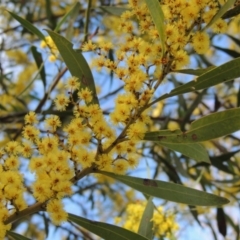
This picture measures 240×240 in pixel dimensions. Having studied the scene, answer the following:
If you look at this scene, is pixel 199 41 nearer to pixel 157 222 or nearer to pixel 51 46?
pixel 51 46

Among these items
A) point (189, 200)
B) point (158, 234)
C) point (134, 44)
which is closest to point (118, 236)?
point (189, 200)

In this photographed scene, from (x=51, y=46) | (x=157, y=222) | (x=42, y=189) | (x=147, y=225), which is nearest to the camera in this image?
(x=42, y=189)

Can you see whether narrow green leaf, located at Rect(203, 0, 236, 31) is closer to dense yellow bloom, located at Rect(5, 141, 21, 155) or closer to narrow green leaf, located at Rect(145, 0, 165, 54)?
narrow green leaf, located at Rect(145, 0, 165, 54)

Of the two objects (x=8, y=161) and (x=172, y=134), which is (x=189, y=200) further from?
(x=8, y=161)

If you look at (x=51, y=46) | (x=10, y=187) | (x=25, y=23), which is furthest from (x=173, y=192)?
(x=51, y=46)

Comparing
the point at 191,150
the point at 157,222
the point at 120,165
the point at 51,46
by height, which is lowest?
the point at 120,165
